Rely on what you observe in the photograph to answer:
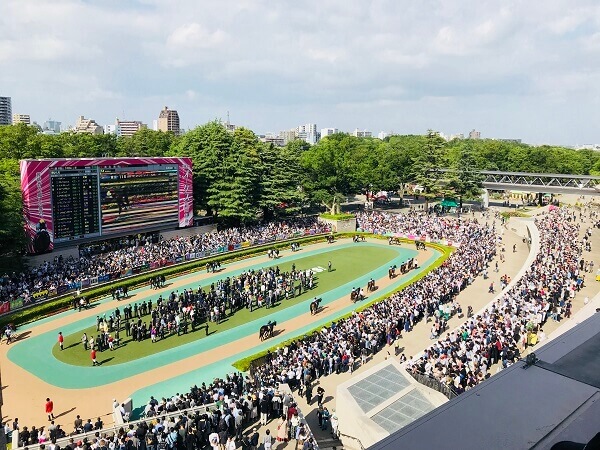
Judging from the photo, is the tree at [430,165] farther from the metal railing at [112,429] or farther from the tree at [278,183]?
the metal railing at [112,429]

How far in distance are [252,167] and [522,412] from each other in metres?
48.0

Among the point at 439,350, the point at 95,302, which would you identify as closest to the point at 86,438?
the point at 439,350

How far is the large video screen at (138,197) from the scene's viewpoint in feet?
117

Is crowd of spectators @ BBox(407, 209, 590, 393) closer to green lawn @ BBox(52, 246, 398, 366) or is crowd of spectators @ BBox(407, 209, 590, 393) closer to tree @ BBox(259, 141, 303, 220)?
green lawn @ BBox(52, 246, 398, 366)

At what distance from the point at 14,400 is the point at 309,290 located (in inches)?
716

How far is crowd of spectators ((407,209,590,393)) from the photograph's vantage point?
17344 mm

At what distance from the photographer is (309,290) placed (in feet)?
105

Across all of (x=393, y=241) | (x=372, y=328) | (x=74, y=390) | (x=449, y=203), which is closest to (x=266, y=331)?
(x=372, y=328)

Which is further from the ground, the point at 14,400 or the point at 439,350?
the point at 439,350

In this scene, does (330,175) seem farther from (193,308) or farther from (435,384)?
(435,384)

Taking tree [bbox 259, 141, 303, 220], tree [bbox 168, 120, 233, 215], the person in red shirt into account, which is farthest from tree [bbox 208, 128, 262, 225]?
the person in red shirt

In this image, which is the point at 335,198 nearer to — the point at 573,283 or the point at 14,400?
the point at 573,283

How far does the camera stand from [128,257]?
35094mm

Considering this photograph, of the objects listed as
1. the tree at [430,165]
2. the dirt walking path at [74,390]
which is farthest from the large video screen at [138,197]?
the tree at [430,165]
